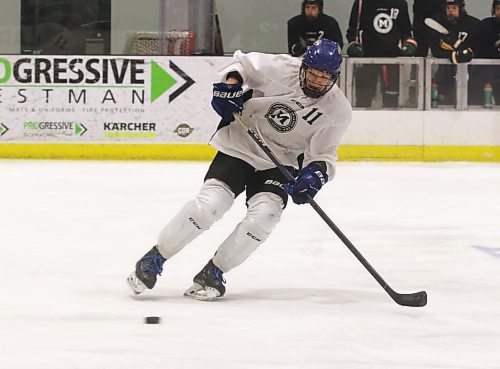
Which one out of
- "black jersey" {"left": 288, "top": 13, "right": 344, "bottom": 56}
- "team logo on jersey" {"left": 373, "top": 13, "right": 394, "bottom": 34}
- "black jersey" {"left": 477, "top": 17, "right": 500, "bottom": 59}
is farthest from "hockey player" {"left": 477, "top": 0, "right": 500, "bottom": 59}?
"black jersey" {"left": 288, "top": 13, "right": 344, "bottom": 56}

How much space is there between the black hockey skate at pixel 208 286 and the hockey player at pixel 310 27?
5956mm

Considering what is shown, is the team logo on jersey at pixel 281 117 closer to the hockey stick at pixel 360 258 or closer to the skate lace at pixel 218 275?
the hockey stick at pixel 360 258

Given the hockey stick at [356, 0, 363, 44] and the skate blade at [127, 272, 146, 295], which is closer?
the skate blade at [127, 272, 146, 295]

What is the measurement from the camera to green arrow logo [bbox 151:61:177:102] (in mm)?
9633

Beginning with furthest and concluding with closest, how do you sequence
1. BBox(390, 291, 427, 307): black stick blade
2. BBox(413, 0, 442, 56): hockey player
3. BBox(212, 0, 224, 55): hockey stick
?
1. BBox(212, 0, 224, 55): hockey stick
2. BBox(413, 0, 442, 56): hockey player
3. BBox(390, 291, 427, 307): black stick blade

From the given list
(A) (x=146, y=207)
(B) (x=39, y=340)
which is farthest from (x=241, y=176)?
(A) (x=146, y=207)

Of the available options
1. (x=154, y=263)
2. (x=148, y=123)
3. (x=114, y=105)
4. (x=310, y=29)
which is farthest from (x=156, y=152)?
(x=154, y=263)

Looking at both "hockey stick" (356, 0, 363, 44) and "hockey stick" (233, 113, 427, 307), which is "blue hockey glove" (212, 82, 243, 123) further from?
"hockey stick" (356, 0, 363, 44)

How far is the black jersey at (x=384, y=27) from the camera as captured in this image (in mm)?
9734

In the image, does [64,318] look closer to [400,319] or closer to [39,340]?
[39,340]

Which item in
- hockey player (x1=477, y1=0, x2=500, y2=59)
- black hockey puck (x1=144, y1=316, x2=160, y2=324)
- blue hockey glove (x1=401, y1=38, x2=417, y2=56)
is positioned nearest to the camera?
black hockey puck (x1=144, y1=316, x2=160, y2=324)

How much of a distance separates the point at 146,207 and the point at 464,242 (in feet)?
6.44

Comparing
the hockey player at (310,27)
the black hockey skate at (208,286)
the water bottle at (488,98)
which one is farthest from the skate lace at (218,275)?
the water bottle at (488,98)

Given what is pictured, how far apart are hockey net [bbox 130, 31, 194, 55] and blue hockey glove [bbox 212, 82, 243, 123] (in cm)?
618
